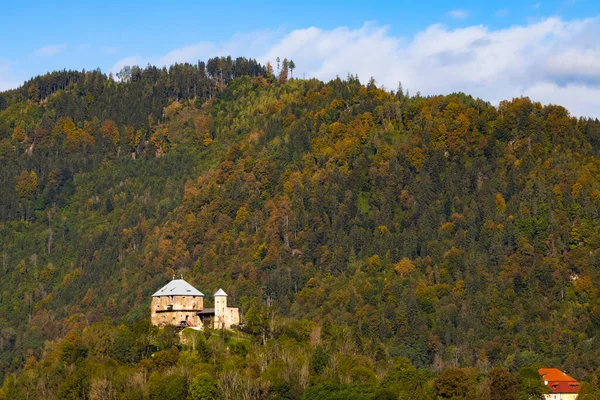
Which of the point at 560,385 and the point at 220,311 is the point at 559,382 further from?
the point at 220,311

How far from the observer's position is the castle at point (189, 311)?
527 ft

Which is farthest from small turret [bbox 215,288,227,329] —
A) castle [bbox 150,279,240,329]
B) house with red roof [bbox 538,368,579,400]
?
house with red roof [bbox 538,368,579,400]

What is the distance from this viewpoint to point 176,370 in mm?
148625

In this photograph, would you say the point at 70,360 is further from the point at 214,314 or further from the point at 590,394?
the point at 590,394

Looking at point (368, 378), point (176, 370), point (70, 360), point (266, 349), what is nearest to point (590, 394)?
point (368, 378)

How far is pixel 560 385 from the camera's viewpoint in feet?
526

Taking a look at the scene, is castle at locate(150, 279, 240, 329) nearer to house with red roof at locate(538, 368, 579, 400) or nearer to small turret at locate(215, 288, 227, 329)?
small turret at locate(215, 288, 227, 329)

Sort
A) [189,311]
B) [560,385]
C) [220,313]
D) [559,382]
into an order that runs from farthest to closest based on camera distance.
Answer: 1. [189,311]
2. [559,382]
3. [220,313]
4. [560,385]

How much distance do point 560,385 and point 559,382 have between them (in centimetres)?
68

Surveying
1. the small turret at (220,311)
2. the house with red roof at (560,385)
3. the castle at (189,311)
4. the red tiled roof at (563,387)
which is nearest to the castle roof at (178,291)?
the castle at (189,311)

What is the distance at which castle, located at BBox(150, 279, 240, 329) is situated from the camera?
6329 inches

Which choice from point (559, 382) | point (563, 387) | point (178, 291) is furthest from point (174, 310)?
point (563, 387)

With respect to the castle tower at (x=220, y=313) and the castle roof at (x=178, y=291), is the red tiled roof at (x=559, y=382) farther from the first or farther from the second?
the castle roof at (x=178, y=291)

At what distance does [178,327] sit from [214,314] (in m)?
4.62
